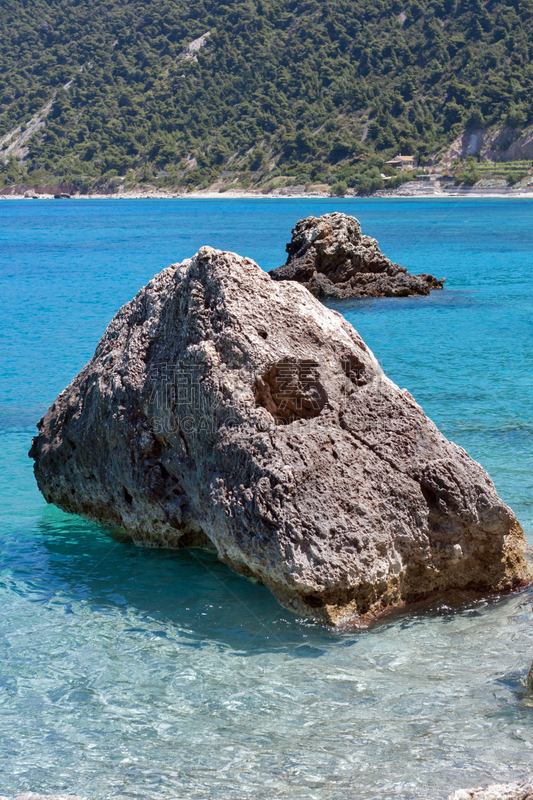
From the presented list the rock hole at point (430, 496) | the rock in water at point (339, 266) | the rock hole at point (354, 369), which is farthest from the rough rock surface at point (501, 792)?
the rock in water at point (339, 266)

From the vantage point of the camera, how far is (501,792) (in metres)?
3.07

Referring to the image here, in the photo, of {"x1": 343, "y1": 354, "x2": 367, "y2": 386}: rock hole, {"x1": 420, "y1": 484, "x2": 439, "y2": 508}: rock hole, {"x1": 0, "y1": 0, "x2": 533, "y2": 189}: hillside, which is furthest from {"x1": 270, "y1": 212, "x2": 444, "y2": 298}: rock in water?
{"x1": 0, "y1": 0, "x2": 533, "y2": 189}: hillside

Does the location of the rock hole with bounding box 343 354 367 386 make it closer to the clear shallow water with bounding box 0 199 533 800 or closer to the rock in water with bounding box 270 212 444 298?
the clear shallow water with bounding box 0 199 533 800

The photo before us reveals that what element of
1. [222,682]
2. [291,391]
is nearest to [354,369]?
[291,391]

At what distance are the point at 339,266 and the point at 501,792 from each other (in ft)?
72.0

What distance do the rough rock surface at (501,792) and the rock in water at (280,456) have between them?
173 cm

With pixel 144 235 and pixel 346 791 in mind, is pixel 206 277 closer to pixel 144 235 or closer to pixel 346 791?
pixel 346 791

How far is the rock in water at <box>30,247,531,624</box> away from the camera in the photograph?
4934 mm

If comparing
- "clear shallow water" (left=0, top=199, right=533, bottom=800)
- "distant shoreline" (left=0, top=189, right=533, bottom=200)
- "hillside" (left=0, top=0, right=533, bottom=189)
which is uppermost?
"hillside" (left=0, top=0, right=533, bottom=189)

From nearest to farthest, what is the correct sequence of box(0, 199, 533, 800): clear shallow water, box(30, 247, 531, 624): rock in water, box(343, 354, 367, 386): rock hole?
1. box(0, 199, 533, 800): clear shallow water
2. box(30, 247, 531, 624): rock in water
3. box(343, 354, 367, 386): rock hole

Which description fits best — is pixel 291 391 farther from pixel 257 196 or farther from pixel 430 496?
pixel 257 196

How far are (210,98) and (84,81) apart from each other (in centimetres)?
3636

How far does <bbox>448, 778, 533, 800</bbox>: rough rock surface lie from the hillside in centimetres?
13474

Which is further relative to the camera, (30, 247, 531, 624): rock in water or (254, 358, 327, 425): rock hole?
(254, 358, 327, 425): rock hole
